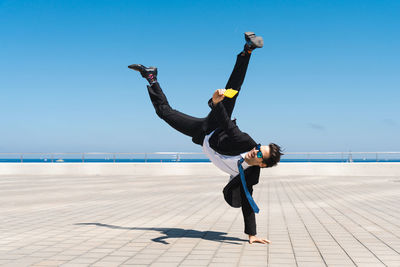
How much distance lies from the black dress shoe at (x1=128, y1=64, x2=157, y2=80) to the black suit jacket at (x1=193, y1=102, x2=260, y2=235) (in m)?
1.19

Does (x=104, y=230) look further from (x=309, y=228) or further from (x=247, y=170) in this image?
(x=309, y=228)

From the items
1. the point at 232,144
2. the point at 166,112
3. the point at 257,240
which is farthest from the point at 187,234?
the point at 166,112

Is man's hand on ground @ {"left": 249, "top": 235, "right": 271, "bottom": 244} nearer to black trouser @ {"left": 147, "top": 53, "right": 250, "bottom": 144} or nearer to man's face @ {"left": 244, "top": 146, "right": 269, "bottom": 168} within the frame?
man's face @ {"left": 244, "top": 146, "right": 269, "bottom": 168}

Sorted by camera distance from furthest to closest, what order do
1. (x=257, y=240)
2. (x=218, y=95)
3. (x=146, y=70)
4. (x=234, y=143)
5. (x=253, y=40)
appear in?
(x=146, y=70), (x=257, y=240), (x=234, y=143), (x=253, y=40), (x=218, y=95)

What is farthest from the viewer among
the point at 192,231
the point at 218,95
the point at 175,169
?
the point at 175,169

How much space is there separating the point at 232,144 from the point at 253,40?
1.30 m

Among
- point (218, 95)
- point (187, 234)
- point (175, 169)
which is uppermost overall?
point (218, 95)

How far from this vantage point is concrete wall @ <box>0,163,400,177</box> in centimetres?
2462

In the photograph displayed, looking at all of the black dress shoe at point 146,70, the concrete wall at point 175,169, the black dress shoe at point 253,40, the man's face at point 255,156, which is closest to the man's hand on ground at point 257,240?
the man's face at point 255,156

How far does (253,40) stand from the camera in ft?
16.5

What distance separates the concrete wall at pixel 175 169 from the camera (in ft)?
80.8

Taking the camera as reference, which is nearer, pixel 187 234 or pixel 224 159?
pixel 224 159

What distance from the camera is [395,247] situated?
5035mm

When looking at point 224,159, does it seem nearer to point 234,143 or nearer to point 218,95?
point 234,143
